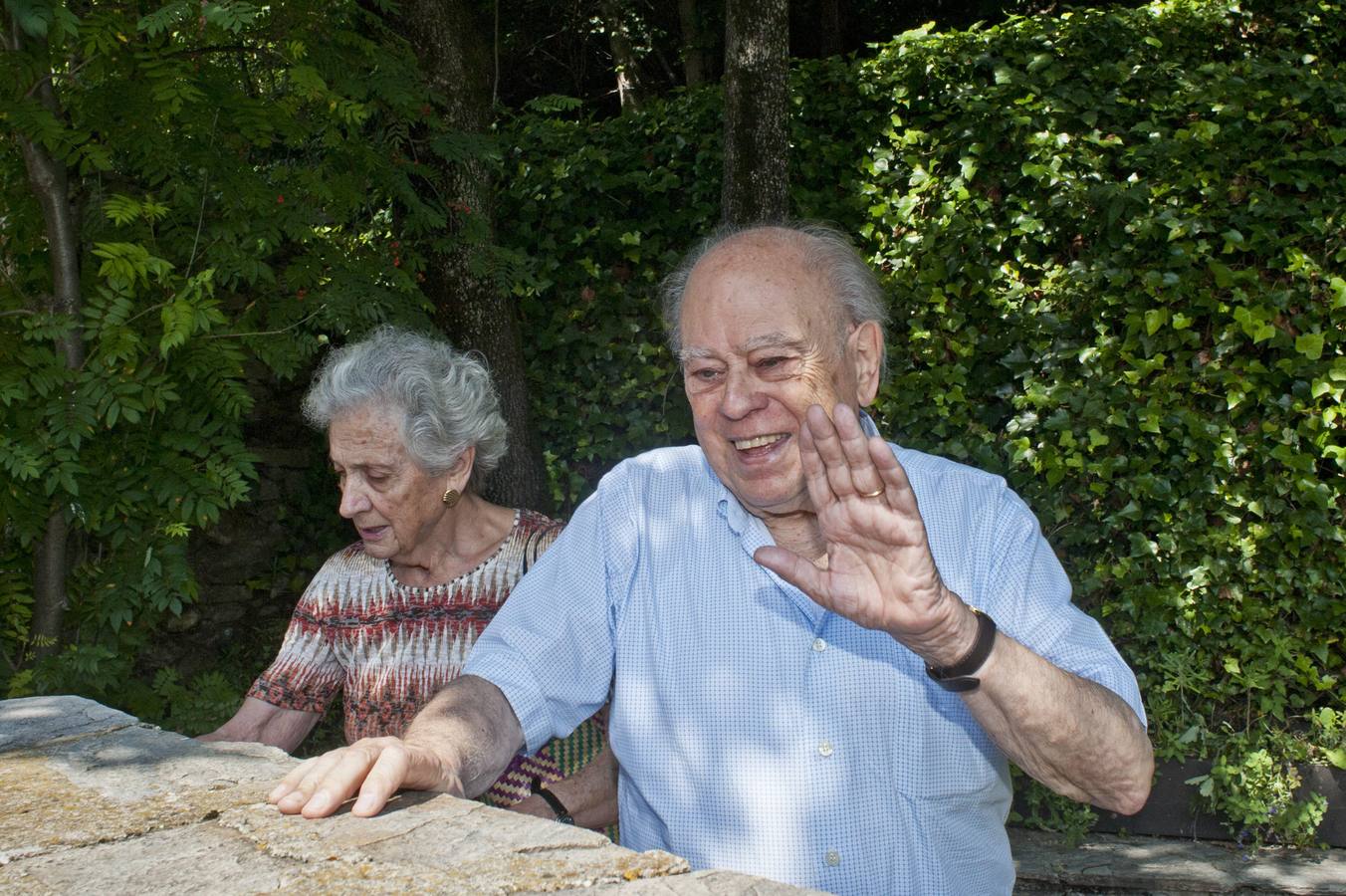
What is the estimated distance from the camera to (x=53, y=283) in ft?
11.8

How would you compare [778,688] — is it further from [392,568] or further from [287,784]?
[392,568]

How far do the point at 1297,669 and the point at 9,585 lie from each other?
4.58 metres

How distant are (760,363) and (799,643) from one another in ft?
1.71

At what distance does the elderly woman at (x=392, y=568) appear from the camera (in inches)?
115

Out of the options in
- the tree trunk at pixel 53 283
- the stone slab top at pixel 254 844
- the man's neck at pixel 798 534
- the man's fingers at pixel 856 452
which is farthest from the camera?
the tree trunk at pixel 53 283

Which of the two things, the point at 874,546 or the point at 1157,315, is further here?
the point at 1157,315

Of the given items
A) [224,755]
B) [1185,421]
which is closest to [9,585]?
[224,755]

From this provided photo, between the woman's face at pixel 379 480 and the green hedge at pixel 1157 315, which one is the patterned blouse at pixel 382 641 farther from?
the green hedge at pixel 1157 315

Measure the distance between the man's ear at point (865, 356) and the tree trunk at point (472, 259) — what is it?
2558mm

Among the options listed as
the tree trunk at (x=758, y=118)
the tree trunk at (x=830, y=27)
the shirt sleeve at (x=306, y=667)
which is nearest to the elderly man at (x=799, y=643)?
the shirt sleeve at (x=306, y=667)

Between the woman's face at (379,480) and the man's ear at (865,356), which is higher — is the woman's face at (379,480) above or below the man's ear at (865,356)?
below

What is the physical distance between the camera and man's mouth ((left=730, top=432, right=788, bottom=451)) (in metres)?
2.21

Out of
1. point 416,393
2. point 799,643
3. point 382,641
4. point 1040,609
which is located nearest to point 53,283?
point 416,393

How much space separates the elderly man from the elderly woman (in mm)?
722
